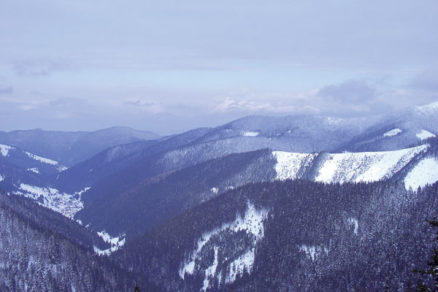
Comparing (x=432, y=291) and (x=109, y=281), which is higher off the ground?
(x=432, y=291)

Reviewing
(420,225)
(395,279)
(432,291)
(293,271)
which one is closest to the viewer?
(432,291)

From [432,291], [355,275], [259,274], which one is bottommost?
[259,274]

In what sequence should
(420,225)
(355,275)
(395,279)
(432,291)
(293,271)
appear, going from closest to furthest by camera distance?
(432,291)
(395,279)
(355,275)
(420,225)
(293,271)

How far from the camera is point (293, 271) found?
191 metres

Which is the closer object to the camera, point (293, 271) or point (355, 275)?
point (355, 275)

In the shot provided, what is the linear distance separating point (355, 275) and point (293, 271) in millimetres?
30968

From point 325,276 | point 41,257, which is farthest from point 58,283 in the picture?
point 325,276

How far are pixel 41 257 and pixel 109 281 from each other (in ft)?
99.7

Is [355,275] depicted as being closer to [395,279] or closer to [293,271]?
[395,279]

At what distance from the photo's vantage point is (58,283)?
17712 centimetres

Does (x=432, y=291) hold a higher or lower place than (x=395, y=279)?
higher

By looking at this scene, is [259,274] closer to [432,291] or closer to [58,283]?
[58,283]

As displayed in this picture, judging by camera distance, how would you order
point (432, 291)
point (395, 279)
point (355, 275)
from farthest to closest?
point (355, 275) < point (395, 279) < point (432, 291)

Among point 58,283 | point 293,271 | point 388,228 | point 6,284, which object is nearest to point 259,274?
point 293,271
